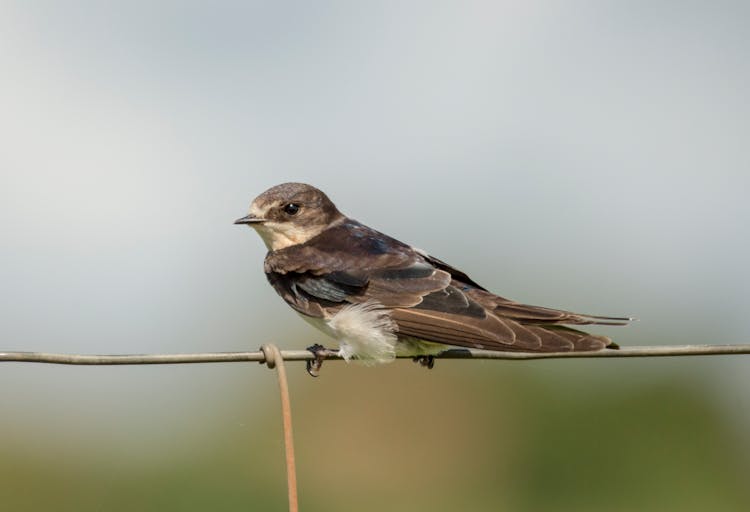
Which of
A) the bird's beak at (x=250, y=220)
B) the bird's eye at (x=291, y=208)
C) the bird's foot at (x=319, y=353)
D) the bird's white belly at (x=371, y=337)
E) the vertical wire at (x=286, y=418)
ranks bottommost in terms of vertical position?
the vertical wire at (x=286, y=418)

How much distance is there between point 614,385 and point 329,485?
152 inches

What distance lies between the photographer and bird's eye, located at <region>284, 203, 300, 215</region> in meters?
6.84

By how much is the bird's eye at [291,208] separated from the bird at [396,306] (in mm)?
184

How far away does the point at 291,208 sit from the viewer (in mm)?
6848

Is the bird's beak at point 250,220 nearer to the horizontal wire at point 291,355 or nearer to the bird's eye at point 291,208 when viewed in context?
the bird's eye at point 291,208

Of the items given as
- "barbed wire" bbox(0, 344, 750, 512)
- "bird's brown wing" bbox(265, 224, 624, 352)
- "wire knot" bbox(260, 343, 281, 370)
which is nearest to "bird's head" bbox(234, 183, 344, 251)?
"bird's brown wing" bbox(265, 224, 624, 352)

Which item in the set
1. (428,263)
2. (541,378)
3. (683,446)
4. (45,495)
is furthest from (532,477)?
(428,263)

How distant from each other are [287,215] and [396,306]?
50.5 inches

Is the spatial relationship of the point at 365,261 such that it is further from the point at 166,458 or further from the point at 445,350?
the point at 166,458

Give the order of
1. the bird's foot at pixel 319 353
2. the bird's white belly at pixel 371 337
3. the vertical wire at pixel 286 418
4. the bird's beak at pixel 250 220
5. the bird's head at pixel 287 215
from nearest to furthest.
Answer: the vertical wire at pixel 286 418 < the bird's foot at pixel 319 353 < the bird's white belly at pixel 371 337 < the bird's beak at pixel 250 220 < the bird's head at pixel 287 215

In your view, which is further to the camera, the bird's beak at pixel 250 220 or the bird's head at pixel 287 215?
the bird's head at pixel 287 215

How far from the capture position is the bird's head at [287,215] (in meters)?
6.77

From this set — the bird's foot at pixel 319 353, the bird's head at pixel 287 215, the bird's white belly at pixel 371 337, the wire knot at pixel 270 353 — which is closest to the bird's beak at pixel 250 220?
the bird's head at pixel 287 215

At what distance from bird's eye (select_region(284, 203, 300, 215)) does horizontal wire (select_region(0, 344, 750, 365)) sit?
169 cm
